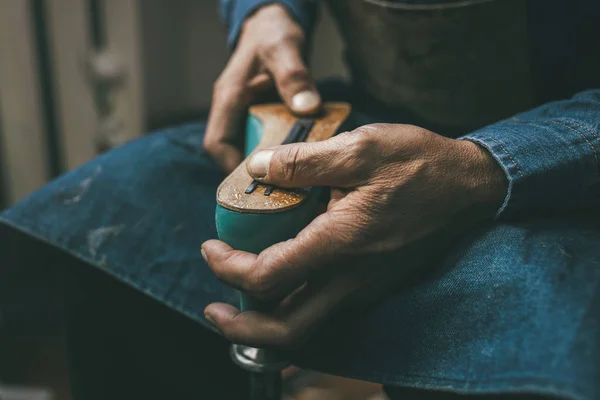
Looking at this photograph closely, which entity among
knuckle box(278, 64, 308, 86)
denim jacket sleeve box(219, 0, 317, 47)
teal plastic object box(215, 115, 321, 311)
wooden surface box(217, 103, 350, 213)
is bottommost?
teal plastic object box(215, 115, 321, 311)

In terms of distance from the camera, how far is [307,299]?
1.19ft

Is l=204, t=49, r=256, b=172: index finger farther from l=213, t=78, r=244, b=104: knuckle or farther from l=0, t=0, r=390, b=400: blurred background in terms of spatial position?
l=0, t=0, r=390, b=400: blurred background

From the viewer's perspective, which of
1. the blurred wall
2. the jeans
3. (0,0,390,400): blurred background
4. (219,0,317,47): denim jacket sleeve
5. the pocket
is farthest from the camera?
the blurred wall

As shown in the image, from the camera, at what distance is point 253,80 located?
1.79ft

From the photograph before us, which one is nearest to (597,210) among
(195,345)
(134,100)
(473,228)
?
(473,228)

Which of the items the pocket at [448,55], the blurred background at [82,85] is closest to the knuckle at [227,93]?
the pocket at [448,55]

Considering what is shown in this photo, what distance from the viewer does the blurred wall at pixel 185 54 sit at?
44.5 inches

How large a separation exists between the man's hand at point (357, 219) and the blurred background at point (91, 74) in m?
0.78

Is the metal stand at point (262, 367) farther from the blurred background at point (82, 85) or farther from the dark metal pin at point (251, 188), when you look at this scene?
the blurred background at point (82, 85)

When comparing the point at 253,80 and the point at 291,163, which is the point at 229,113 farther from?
the point at 291,163

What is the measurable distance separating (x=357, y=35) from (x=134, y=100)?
65 cm

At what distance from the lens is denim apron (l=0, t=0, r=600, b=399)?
314 mm

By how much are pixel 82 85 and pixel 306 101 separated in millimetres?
723

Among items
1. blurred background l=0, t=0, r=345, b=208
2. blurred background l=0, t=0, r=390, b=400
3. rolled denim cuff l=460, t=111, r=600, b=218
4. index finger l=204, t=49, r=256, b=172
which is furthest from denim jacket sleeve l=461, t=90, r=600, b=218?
blurred background l=0, t=0, r=345, b=208
